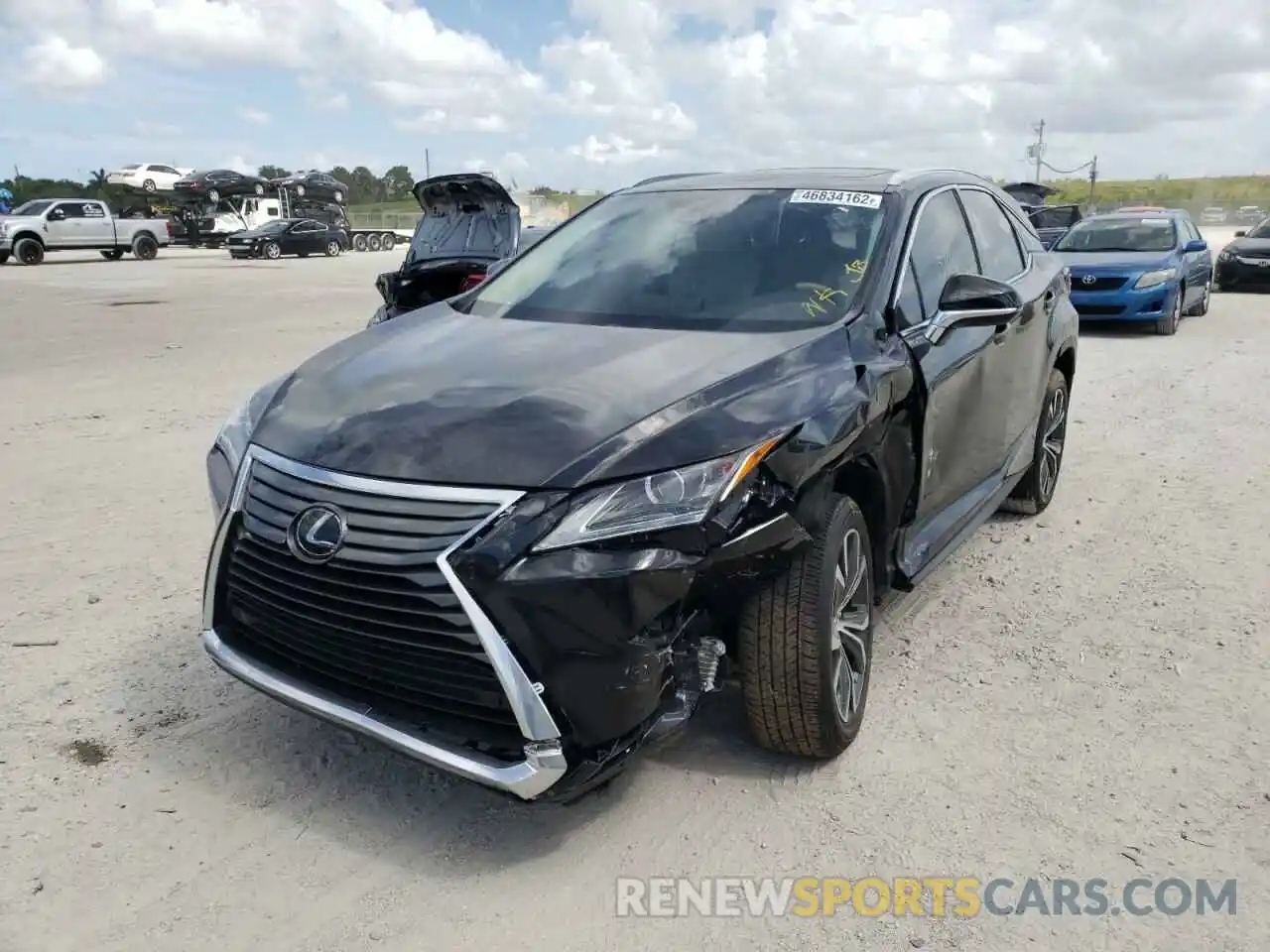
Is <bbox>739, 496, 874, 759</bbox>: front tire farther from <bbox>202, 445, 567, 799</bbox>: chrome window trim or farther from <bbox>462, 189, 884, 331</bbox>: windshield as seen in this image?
<bbox>462, 189, 884, 331</bbox>: windshield

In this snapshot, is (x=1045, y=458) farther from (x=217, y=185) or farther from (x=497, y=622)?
(x=217, y=185)

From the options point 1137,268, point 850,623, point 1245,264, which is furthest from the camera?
point 1245,264

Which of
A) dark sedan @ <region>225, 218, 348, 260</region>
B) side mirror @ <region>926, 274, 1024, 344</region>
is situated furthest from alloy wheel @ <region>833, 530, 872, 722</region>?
dark sedan @ <region>225, 218, 348, 260</region>

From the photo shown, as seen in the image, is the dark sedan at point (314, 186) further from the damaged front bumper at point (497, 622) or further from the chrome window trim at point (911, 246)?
the damaged front bumper at point (497, 622)

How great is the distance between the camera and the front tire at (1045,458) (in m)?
5.33

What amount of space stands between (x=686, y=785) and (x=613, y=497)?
1040mm

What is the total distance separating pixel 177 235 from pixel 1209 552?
40.1 m

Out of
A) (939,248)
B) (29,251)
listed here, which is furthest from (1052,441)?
(29,251)

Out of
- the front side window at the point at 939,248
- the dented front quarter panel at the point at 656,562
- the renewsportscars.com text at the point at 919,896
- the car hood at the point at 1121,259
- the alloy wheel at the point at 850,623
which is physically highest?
the front side window at the point at 939,248

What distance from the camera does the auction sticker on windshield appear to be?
3.83 metres

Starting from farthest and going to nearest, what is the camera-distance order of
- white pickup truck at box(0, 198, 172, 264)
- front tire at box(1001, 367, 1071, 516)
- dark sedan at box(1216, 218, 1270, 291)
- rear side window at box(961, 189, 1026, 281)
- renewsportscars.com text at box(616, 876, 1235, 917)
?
white pickup truck at box(0, 198, 172, 264), dark sedan at box(1216, 218, 1270, 291), front tire at box(1001, 367, 1071, 516), rear side window at box(961, 189, 1026, 281), renewsportscars.com text at box(616, 876, 1235, 917)

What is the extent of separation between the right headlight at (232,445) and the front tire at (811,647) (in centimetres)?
151

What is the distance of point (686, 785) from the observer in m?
3.04

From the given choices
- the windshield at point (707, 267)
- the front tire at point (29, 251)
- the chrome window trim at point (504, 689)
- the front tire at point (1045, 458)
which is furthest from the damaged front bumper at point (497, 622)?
the front tire at point (29, 251)
